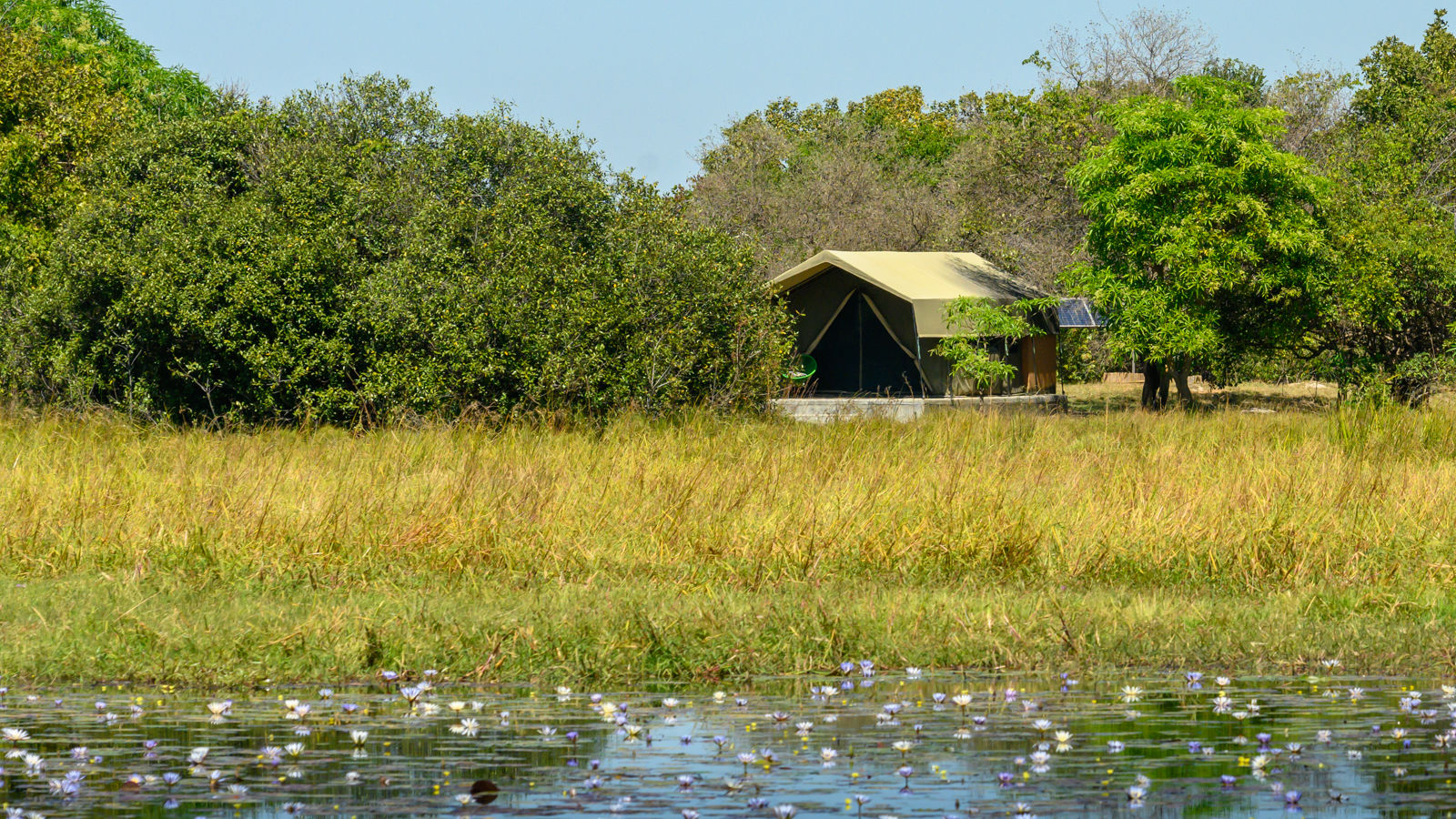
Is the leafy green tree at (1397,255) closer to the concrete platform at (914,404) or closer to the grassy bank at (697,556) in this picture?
the concrete platform at (914,404)

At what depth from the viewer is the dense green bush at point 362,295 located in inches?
639

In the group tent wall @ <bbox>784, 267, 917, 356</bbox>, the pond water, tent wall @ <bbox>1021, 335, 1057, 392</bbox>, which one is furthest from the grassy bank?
tent wall @ <bbox>1021, 335, 1057, 392</bbox>

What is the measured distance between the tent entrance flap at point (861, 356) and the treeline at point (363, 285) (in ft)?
30.1

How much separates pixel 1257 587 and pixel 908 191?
3400 centimetres

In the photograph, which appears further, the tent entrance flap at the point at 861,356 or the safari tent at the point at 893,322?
the tent entrance flap at the point at 861,356

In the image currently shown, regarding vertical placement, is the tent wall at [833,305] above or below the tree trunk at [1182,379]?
above

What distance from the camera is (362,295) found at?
53.8 feet

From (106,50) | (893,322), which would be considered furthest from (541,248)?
(106,50)

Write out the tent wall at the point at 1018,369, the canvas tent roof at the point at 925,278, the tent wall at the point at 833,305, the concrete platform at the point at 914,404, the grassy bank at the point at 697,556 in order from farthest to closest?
the tent wall at the point at 1018,369 < the tent wall at the point at 833,305 < the canvas tent roof at the point at 925,278 < the concrete platform at the point at 914,404 < the grassy bank at the point at 697,556

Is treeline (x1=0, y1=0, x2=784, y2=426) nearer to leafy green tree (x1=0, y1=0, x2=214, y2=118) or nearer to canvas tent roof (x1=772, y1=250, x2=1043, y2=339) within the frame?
canvas tent roof (x1=772, y1=250, x2=1043, y2=339)

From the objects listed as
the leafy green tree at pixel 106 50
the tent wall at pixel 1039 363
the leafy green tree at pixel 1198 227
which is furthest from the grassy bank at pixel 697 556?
the leafy green tree at pixel 106 50

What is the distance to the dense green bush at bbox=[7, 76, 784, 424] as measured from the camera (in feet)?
53.3

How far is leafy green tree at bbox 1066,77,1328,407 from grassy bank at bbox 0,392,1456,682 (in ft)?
43.7

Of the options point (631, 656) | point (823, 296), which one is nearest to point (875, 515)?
point (631, 656)
